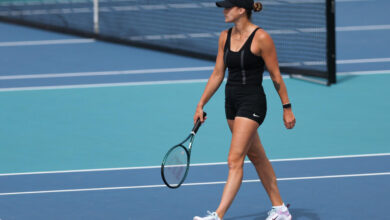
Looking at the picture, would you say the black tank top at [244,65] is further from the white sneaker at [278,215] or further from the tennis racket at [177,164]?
the white sneaker at [278,215]

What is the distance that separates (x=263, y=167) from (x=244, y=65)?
0.93 meters

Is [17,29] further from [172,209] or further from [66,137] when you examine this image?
[172,209]

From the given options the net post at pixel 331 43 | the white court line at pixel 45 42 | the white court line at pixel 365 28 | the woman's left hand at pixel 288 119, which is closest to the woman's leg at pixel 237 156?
the woman's left hand at pixel 288 119

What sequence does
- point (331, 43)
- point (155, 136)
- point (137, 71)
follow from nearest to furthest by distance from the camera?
point (155, 136) < point (331, 43) < point (137, 71)

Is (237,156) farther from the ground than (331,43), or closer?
farther from the ground

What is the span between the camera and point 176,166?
6.49 m

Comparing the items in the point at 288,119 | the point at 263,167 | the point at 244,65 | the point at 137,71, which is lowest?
the point at 137,71

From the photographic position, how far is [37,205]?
7664 millimetres

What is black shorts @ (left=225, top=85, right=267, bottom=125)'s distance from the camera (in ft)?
21.2

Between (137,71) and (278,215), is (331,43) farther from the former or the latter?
(278,215)

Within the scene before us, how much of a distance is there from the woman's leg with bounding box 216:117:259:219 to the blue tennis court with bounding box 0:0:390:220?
854 millimetres

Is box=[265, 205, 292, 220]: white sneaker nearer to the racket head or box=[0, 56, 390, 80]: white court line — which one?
the racket head

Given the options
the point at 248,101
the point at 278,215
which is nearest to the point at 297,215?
the point at 278,215

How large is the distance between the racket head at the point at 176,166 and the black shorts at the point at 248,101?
527mm
